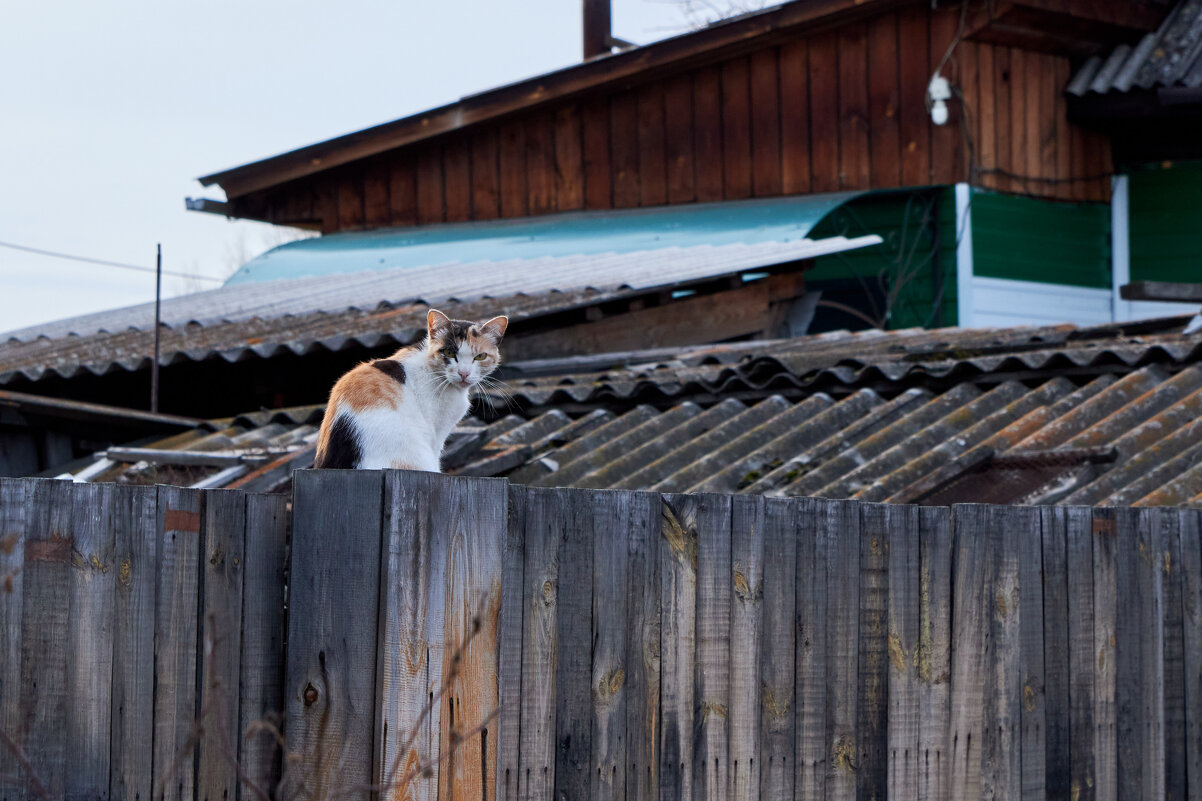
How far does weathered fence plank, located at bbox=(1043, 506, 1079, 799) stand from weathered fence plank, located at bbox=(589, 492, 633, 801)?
1.65 meters

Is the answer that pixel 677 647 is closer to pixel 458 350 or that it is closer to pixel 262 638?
pixel 262 638

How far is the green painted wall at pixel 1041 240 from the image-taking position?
13664mm

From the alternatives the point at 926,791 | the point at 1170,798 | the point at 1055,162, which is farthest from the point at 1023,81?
the point at 926,791

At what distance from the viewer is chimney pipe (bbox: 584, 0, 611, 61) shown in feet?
59.5

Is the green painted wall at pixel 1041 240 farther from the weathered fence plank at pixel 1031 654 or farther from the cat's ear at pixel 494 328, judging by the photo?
the weathered fence plank at pixel 1031 654

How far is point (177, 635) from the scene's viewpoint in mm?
2623

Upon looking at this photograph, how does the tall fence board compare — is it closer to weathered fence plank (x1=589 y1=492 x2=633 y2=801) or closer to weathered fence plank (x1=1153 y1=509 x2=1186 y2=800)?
weathered fence plank (x1=589 y1=492 x2=633 y2=801)

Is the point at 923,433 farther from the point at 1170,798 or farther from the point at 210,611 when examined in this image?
the point at 210,611

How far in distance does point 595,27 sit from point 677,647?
15.8 meters

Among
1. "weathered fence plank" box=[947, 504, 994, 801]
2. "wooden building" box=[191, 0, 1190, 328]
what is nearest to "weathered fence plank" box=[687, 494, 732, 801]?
"weathered fence plank" box=[947, 504, 994, 801]

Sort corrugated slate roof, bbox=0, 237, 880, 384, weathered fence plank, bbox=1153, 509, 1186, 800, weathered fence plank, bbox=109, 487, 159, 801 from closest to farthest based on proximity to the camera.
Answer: weathered fence plank, bbox=109, 487, 159, 801
weathered fence plank, bbox=1153, 509, 1186, 800
corrugated slate roof, bbox=0, 237, 880, 384

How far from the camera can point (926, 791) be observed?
3941 millimetres

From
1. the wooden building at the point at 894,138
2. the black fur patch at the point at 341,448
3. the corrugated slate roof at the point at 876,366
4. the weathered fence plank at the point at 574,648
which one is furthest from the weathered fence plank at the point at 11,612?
the wooden building at the point at 894,138

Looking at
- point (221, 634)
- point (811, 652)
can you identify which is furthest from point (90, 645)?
point (811, 652)
